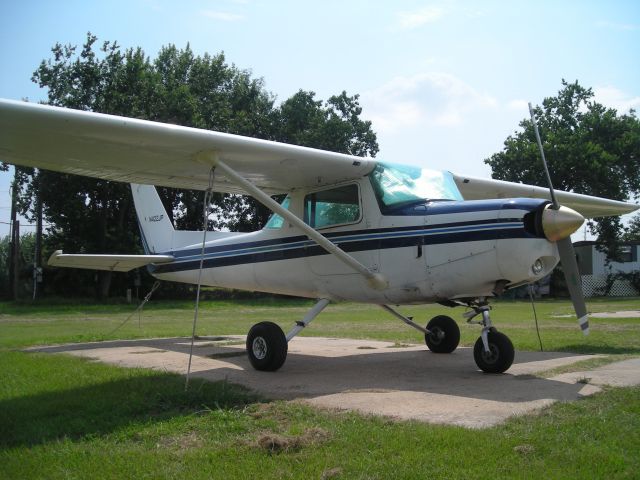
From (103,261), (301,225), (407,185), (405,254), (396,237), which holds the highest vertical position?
(407,185)

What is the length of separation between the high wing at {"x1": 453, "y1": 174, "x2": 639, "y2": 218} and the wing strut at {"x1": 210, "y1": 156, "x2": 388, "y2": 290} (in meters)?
3.23

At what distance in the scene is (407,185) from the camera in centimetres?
832

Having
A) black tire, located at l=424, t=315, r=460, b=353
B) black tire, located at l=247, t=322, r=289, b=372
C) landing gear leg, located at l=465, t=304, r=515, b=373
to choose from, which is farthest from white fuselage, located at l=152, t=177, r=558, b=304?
black tire, located at l=424, t=315, r=460, b=353

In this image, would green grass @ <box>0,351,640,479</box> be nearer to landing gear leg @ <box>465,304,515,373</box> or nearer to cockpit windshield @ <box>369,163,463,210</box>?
landing gear leg @ <box>465,304,515,373</box>

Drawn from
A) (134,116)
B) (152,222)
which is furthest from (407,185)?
(134,116)

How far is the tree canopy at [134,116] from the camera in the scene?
121 ft

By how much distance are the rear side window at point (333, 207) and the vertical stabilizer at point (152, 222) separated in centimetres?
469

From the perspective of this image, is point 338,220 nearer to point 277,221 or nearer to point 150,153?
point 277,221

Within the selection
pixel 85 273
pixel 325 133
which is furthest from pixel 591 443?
pixel 325 133

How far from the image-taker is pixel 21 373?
317 inches

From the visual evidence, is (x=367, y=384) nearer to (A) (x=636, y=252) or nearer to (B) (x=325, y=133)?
(B) (x=325, y=133)

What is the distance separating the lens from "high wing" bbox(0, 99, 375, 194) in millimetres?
6328

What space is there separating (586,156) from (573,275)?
39985mm

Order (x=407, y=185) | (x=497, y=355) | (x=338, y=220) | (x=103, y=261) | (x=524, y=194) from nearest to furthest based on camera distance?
(x=497, y=355) → (x=407, y=185) → (x=338, y=220) → (x=524, y=194) → (x=103, y=261)
